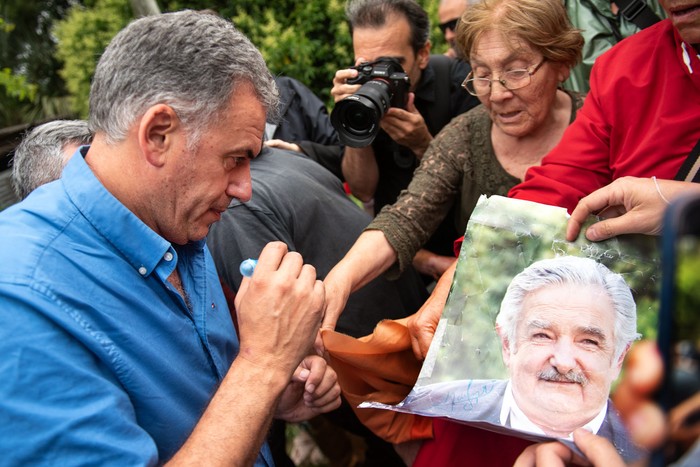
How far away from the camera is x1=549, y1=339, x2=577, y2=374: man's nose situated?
1.19 meters

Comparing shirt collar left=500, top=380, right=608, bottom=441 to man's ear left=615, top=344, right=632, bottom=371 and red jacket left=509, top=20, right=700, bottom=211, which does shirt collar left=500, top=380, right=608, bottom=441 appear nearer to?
man's ear left=615, top=344, right=632, bottom=371

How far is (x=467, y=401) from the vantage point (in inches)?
48.8

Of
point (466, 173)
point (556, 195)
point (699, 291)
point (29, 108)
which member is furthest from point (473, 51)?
point (29, 108)

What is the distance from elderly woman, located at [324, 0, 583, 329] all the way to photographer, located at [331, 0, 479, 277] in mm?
307

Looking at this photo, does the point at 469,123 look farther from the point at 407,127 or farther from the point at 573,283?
the point at 573,283

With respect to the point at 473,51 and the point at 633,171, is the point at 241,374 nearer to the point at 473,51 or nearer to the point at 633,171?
the point at 633,171

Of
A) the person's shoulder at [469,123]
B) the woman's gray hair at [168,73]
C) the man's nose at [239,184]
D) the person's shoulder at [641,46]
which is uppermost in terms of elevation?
the woman's gray hair at [168,73]

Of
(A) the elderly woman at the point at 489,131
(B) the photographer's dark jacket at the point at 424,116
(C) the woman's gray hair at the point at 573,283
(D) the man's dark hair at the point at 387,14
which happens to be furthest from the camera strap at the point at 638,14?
(C) the woman's gray hair at the point at 573,283

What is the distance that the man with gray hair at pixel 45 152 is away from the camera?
177 centimetres

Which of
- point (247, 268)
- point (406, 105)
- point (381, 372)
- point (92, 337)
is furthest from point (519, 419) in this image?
point (406, 105)

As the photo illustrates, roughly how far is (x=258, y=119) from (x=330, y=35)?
11.9 ft

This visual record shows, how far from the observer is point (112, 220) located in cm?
122

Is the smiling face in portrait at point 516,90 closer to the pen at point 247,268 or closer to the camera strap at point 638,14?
the camera strap at point 638,14

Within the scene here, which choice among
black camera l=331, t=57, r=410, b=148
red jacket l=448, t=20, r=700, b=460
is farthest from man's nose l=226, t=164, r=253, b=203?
black camera l=331, t=57, r=410, b=148
